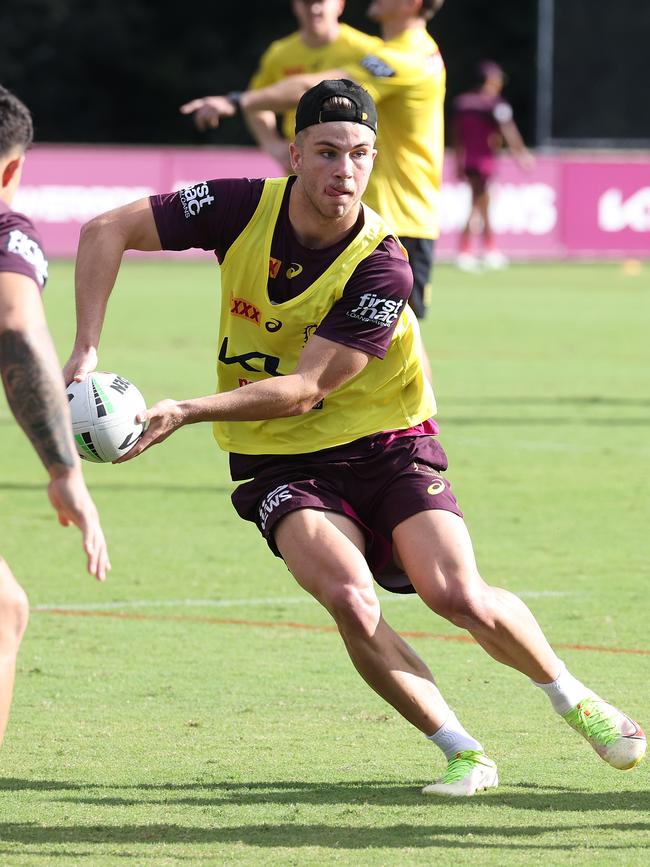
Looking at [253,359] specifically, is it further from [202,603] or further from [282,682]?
[202,603]

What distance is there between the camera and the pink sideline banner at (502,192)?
2814 centimetres

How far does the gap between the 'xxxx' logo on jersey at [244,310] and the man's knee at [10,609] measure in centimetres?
142

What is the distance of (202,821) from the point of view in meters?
4.86

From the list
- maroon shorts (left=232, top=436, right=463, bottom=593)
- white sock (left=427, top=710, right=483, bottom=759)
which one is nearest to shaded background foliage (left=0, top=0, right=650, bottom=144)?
maroon shorts (left=232, top=436, right=463, bottom=593)

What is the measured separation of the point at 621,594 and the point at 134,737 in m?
2.81

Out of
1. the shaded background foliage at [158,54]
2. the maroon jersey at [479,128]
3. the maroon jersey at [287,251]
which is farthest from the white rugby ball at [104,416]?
the shaded background foliage at [158,54]

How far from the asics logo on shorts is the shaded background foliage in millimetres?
36428

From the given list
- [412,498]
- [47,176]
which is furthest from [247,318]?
[47,176]

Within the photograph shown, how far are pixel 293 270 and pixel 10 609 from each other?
1592mm

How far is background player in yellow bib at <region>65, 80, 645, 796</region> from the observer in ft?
17.3

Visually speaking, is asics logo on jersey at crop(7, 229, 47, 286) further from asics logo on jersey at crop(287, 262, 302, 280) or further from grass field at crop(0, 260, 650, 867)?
grass field at crop(0, 260, 650, 867)

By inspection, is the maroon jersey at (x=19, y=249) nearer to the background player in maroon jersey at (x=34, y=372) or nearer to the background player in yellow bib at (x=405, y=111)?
the background player in maroon jersey at (x=34, y=372)

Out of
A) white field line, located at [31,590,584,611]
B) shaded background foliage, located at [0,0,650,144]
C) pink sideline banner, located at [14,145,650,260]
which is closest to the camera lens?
white field line, located at [31,590,584,611]

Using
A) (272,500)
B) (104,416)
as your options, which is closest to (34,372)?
(104,416)
